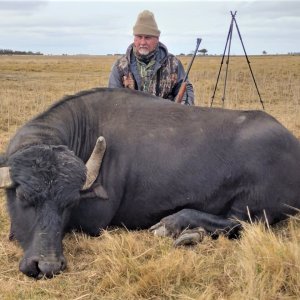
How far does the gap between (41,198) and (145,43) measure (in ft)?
14.3

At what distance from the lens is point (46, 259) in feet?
13.9

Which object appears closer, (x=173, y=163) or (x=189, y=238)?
(x=189, y=238)

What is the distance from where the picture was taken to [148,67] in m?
8.42

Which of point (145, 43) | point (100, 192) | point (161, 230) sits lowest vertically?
point (161, 230)

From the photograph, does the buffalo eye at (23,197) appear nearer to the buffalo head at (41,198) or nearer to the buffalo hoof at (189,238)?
the buffalo head at (41,198)

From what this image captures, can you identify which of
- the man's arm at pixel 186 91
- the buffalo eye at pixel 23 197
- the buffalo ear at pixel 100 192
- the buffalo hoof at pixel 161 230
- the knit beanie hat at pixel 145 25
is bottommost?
the buffalo hoof at pixel 161 230

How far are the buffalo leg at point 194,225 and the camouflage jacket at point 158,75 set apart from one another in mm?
3358

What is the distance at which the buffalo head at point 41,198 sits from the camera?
14.1 feet

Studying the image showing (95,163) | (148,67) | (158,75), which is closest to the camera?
(95,163)

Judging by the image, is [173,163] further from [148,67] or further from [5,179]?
[148,67]

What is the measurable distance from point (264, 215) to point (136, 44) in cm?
382

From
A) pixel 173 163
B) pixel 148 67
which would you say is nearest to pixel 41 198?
pixel 173 163

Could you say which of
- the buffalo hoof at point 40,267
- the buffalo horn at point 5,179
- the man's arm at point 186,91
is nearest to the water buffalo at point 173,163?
the buffalo horn at point 5,179

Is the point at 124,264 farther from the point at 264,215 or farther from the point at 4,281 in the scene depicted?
the point at 264,215
